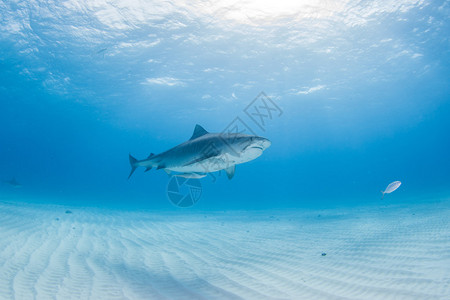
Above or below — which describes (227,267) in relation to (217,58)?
below

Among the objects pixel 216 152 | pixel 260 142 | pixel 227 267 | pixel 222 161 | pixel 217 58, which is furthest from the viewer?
pixel 217 58

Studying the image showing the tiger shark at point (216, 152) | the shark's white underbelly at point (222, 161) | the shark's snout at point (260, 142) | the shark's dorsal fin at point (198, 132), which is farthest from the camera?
the shark's dorsal fin at point (198, 132)

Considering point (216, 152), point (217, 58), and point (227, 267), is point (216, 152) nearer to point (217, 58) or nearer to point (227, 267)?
point (227, 267)

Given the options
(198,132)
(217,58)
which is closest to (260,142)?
(198,132)

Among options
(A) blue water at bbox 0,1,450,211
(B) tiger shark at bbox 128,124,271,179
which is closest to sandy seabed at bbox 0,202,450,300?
(B) tiger shark at bbox 128,124,271,179

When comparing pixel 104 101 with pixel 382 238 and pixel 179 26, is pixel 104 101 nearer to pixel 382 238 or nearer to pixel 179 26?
pixel 179 26

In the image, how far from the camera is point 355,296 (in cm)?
296

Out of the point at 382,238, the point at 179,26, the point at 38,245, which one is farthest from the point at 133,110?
the point at 382,238

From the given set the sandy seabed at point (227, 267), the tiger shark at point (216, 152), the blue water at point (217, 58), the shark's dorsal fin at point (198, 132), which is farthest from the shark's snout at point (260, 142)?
the blue water at point (217, 58)

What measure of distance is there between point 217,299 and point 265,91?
92.0 feet

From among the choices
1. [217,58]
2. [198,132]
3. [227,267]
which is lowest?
[227,267]

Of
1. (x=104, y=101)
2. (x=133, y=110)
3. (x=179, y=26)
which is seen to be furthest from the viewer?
(x=133, y=110)

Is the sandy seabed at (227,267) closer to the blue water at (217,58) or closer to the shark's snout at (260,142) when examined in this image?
the shark's snout at (260,142)

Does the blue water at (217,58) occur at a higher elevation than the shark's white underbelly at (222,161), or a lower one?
higher
